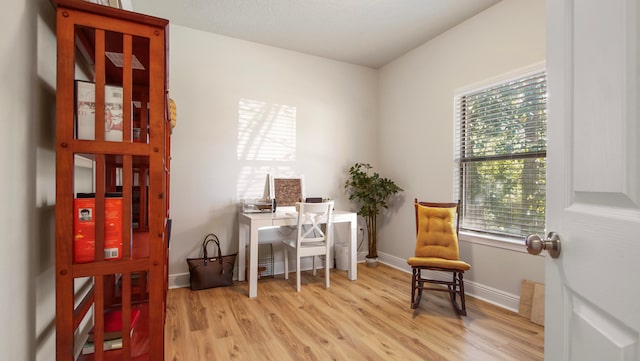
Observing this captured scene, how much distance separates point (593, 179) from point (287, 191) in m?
3.29

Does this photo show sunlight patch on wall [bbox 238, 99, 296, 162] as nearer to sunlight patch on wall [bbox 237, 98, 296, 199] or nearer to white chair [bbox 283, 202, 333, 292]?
sunlight patch on wall [bbox 237, 98, 296, 199]

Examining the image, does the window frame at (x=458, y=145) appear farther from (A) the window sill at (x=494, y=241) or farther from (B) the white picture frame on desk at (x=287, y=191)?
(B) the white picture frame on desk at (x=287, y=191)

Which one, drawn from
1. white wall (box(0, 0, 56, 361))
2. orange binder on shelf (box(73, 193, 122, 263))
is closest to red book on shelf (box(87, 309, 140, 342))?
white wall (box(0, 0, 56, 361))

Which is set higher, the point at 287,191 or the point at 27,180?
the point at 27,180

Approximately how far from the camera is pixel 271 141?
3.78m

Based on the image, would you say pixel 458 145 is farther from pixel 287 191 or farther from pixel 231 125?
pixel 231 125

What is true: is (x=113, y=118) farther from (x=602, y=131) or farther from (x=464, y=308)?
(x=464, y=308)

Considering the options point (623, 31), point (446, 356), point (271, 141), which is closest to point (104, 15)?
point (623, 31)

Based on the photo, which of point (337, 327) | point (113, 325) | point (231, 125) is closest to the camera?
point (113, 325)

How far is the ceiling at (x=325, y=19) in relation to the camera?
2.86 m

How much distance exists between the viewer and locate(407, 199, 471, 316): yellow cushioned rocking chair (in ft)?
8.84

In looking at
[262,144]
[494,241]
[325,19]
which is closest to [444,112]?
[494,241]

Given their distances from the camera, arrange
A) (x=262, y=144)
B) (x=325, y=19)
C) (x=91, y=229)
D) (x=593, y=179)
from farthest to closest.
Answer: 1. (x=262, y=144)
2. (x=325, y=19)
3. (x=91, y=229)
4. (x=593, y=179)

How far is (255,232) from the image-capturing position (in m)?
3.05
